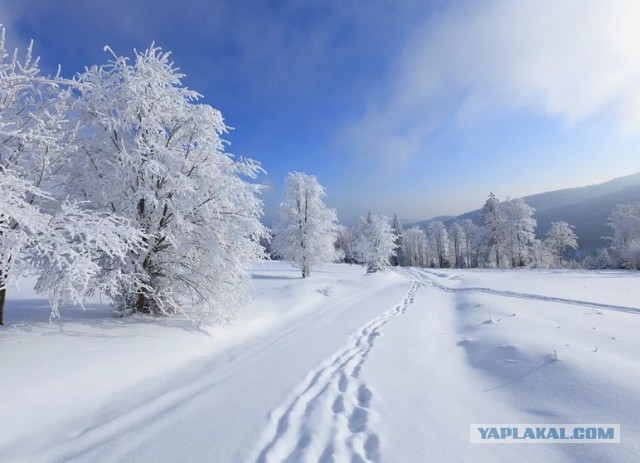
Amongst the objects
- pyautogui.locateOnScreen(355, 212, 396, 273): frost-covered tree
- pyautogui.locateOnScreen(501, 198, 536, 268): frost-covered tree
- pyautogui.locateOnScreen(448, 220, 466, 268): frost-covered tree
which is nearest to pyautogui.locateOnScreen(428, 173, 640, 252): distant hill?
pyautogui.locateOnScreen(448, 220, 466, 268): frost-covered tree

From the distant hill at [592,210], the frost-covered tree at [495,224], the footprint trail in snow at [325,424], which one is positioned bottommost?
the footprint trail in snow at [325,424]

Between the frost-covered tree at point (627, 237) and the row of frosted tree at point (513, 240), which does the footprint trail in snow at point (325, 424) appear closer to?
the row of frosted tree at point (513, 240)

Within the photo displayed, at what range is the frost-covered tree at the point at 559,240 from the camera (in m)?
52.8

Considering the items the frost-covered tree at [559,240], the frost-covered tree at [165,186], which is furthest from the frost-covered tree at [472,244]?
the frost-covered tree at [165,186]

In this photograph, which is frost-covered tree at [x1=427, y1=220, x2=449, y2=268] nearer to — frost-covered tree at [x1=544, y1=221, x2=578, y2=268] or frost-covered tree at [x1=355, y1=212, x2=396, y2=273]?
frost-covered tree at [x1=544, y1=221, x2=578, y2=268]

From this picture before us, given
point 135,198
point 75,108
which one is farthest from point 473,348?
point 75,108

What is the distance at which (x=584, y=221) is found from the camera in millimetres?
119875

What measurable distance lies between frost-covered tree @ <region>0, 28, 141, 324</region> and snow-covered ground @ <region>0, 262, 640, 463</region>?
1.43m

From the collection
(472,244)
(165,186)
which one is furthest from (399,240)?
(165,186)

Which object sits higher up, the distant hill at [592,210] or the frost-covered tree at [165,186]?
the distant hill at [592,210]

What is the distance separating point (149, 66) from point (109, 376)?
7.77 m

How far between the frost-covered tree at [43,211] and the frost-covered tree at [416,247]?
9015 cm

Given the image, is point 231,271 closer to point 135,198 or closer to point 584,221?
point 135,198

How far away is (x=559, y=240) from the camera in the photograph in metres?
54.3
